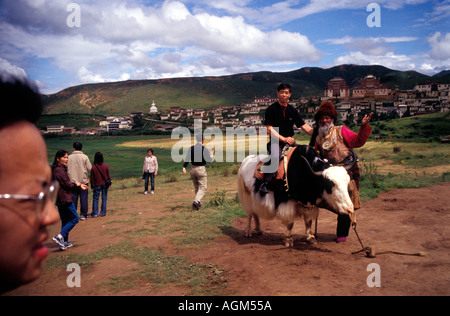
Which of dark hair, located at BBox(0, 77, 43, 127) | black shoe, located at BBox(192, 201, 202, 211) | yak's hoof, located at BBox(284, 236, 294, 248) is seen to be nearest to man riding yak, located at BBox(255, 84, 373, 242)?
yak's hoof, located at BBox(284, 236, 294, 248)

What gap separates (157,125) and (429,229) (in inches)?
3094

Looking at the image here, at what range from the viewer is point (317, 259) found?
5230mm

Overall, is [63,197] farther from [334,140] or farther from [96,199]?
[334,140]

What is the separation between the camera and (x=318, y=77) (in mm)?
175500

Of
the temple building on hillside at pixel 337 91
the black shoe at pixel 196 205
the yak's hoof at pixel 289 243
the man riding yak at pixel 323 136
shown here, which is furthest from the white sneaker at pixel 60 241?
the temple building on hillside at pixel 337 91

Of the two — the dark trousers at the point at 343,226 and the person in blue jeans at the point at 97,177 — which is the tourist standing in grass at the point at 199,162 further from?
the dark trousers at the point at 343,226

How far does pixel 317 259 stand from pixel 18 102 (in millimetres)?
5170

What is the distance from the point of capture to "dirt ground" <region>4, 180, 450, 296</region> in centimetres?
413

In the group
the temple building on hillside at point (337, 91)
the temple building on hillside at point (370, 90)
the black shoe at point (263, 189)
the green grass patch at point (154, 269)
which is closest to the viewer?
the green grass patch at point (154, 269)

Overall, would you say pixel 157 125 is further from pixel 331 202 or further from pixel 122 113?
pixel 331 202

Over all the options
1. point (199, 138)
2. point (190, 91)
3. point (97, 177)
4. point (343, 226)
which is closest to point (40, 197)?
point (343, 226)

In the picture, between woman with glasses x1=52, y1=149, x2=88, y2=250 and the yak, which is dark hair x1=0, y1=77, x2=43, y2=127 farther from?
woman with glasses x1=52, y1=149, x2=88, y2=250

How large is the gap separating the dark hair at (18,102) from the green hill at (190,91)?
118 metres

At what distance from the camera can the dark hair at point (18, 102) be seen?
1148 mm
